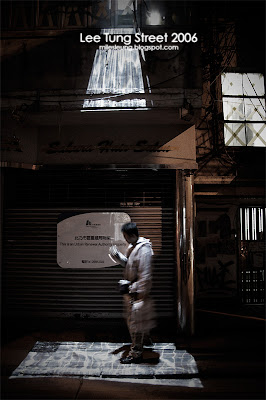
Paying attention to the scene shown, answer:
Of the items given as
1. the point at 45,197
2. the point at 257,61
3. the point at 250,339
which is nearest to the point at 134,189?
the point at 45,197

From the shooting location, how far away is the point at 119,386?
4.73 meters

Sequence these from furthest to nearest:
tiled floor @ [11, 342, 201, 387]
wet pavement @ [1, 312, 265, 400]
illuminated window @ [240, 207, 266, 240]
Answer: illuminated window @ [240, 207, 266, 240], tiled floor @ [11, 342, 201, 387], wet pavement @ [1, 312, 265, 400]

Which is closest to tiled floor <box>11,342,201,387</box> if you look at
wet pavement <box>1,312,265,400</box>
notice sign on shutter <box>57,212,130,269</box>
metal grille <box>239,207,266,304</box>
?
wet pavement <box>1,312,265,400</box>

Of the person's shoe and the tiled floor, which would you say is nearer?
the tiled floor

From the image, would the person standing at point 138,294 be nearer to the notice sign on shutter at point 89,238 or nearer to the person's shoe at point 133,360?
the person's shoe at point 133,360

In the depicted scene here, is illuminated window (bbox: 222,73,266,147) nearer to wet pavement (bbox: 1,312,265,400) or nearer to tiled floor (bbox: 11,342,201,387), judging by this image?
wet pavement (bbox: 1,312,265,400)

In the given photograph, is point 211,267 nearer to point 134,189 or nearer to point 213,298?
point 213,298

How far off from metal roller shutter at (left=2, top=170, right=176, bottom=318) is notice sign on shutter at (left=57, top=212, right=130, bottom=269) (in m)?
0.16

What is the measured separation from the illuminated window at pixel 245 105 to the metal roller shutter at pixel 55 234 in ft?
12.4

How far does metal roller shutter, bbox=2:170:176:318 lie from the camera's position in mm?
7738

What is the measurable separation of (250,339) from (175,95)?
5434mm

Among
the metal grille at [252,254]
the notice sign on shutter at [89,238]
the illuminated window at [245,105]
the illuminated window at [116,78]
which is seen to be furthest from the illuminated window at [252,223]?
the illuminated window at [116,78]

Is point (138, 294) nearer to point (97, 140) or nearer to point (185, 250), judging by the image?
point (185, 250)

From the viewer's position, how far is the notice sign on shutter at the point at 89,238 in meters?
7.80
